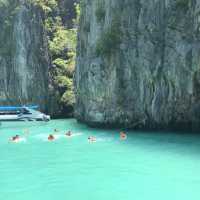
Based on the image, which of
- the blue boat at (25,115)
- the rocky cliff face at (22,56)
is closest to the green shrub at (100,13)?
the blue boat at (25,115)

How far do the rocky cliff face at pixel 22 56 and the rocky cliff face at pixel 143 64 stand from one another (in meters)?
15.0

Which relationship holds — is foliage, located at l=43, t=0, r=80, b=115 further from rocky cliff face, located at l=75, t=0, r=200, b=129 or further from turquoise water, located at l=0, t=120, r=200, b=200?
turquoise water, located at l=0, t=120, r=200, b=200

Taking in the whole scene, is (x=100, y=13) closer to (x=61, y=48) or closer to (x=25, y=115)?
(x=25, y=115)

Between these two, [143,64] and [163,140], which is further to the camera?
[143,64]

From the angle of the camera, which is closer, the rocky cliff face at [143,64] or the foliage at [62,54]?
the rocky cliff face at [143,64]

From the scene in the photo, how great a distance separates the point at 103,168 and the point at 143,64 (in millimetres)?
17220

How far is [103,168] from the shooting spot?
27406 millimetres

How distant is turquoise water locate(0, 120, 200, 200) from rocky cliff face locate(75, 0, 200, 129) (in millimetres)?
2996

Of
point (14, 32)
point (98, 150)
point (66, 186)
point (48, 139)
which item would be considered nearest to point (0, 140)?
point (48, 139)

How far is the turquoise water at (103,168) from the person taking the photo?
21.9m

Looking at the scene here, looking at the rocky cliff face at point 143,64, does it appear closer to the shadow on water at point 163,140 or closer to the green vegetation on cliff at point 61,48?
the shadow on water at point 163,140

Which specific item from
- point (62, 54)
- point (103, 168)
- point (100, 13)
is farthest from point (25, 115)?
point (103, 168)

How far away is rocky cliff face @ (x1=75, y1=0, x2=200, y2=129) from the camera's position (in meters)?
39.1

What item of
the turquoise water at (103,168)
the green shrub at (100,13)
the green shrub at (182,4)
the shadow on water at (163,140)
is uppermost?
the green shrub at (100,13)
